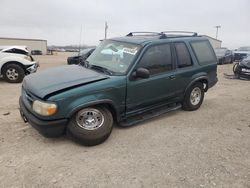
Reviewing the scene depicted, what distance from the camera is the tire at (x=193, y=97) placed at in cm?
563

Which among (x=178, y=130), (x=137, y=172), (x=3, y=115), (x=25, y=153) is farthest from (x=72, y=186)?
(x=3, y=115)

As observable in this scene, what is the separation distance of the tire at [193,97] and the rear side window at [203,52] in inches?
22.7

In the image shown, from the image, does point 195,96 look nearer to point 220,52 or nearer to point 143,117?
point 143,117

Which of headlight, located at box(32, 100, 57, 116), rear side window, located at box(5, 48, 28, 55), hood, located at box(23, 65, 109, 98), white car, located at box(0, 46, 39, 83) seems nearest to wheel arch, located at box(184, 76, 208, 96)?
hood, located at box(23, 65, 109, 98)

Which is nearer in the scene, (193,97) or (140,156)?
(140,156)

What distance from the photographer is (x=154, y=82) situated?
4660mm

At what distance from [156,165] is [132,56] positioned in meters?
1.99

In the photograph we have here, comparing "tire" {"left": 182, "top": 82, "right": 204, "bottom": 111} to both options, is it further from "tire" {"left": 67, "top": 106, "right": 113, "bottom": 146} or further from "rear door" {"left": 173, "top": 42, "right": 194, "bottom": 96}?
"tire" {"left": 67, "top": 106, "right": 113, "bottom": 146}

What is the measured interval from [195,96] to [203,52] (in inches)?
41.9

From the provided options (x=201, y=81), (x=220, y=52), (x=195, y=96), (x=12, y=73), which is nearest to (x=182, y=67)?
(x=201, y=81)

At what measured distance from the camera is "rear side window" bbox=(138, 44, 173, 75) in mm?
4573

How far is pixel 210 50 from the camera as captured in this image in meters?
6.11

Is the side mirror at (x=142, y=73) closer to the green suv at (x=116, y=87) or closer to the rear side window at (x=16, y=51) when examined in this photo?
the green suv at (x=116, y=87)

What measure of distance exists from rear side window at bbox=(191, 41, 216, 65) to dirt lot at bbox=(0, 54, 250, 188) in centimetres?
144
